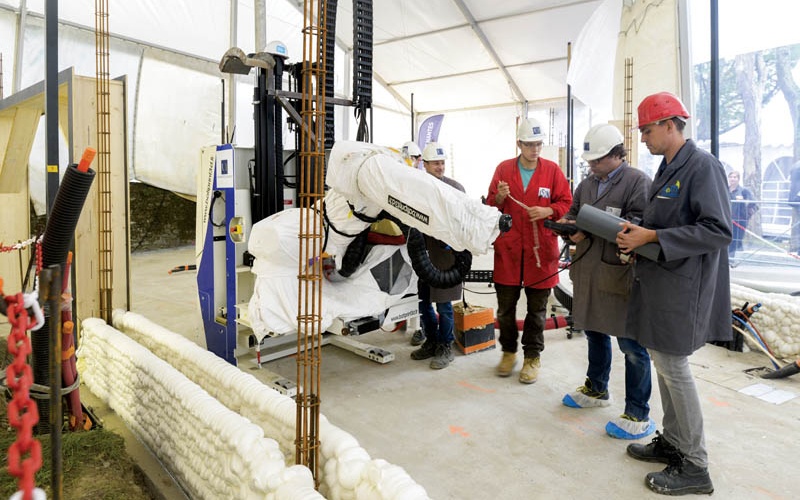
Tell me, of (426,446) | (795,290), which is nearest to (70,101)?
(426,446)

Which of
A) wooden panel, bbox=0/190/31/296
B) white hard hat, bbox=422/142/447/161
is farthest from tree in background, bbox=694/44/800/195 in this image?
wooden panel, bbox=0/190/31/296

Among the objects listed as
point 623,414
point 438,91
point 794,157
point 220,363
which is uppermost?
point 438,91

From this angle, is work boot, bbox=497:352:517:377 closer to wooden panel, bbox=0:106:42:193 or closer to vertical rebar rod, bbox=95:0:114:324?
vertical rebar rod, bbox=95:0:114:324

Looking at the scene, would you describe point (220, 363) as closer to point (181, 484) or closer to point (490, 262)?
point (181, 484)

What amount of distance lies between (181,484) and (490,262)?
6.80m

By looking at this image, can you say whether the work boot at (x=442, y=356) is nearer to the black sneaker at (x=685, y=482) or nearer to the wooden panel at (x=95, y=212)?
the black sneaker at (x=685, y=482)

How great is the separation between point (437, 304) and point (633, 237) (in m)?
1.90

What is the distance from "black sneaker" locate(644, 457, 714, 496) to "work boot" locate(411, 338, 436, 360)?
1.92m

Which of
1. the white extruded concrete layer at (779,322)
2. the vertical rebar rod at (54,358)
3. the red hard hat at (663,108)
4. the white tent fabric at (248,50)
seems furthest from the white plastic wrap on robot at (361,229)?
the white tent fabric at (248,50)

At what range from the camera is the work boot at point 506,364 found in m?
3.54

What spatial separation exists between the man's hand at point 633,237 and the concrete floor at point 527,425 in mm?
1027

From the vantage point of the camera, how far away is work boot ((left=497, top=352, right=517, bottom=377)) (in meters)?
3.54

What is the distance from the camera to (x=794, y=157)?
4.70 m

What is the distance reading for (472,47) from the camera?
10.7 meters
